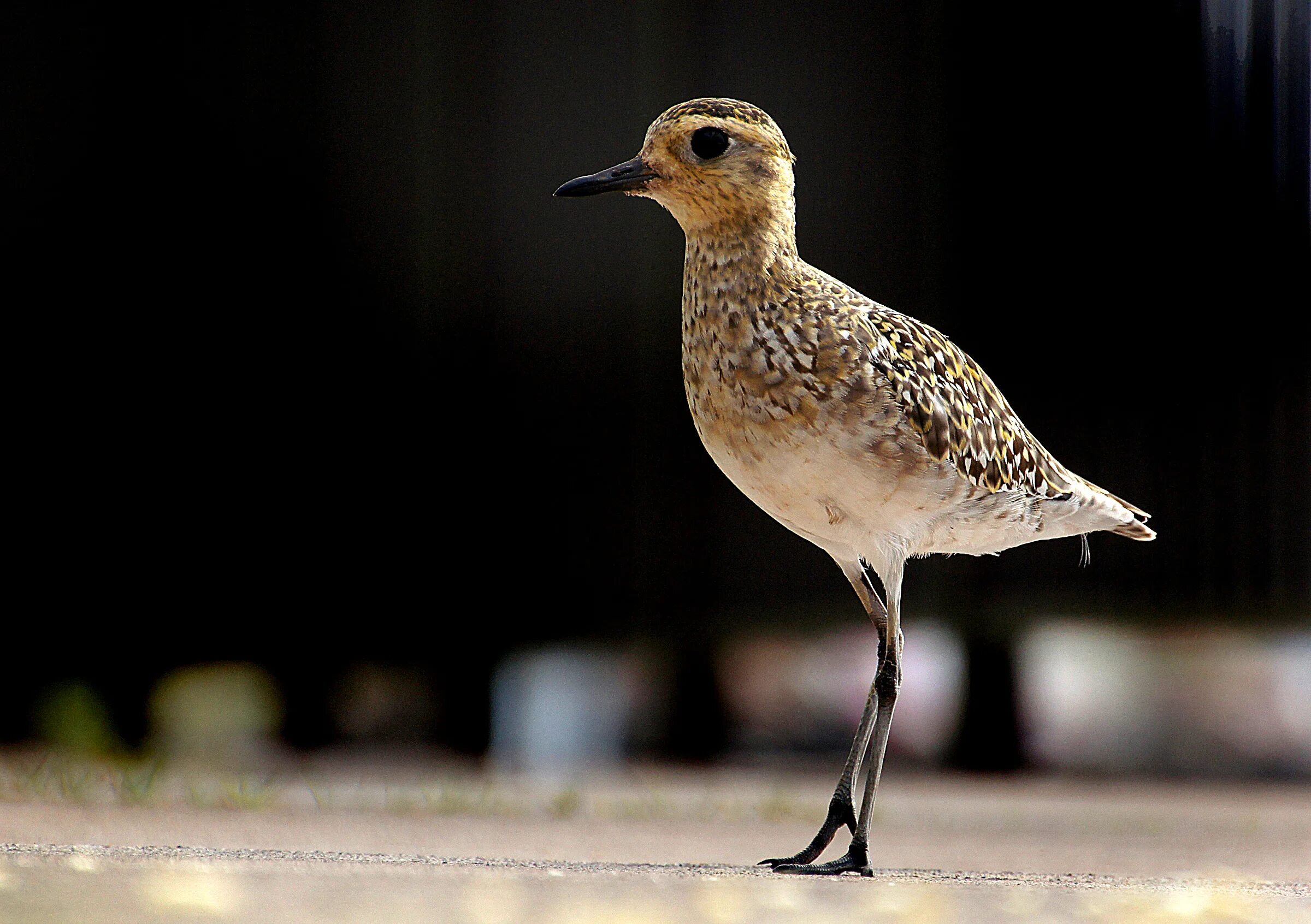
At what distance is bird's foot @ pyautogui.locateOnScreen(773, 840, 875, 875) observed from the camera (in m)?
1.80

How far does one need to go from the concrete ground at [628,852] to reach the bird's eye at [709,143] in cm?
100

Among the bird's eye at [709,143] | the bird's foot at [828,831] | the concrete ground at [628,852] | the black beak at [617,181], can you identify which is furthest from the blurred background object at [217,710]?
the bird's eye at [709,143]

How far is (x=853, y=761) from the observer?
6.38 feet

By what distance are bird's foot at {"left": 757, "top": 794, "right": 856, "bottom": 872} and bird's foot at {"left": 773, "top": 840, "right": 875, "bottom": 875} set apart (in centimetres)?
3

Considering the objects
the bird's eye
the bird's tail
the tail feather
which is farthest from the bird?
the tail feather

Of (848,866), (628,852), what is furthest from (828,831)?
(628,852)

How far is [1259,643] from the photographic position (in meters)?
4.28

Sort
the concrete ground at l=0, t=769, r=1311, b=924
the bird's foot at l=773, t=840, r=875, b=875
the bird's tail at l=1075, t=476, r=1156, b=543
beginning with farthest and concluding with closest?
1. the bird's tail at l=1075, t=476, r=1156, b=543
2. the bird's foot at l=773, t=840, r=875, b=875
3. the concrete ground at l=0, t=769, r=1311, b=924

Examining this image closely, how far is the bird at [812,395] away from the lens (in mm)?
1806

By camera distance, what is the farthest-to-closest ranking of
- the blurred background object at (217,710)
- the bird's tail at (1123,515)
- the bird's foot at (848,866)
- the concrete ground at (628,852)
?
1. the blurred background object at (217,710)
2. the bird's tail at (1123,515)
3. the bird's foot at (848,866)
4. the concrete ground at (628,852)

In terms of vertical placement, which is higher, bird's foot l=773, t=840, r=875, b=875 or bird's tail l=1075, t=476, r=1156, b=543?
bird's tail l=1075, t=476, r=1156, b=543

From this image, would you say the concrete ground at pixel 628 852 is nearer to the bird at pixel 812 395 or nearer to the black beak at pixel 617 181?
the bird at pixel 812 395

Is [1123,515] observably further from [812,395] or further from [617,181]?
[617,181]

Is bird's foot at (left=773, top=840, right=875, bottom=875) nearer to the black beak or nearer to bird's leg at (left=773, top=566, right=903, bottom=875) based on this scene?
bird's leg at (left=773, top=566, right=903, bottom=875)
